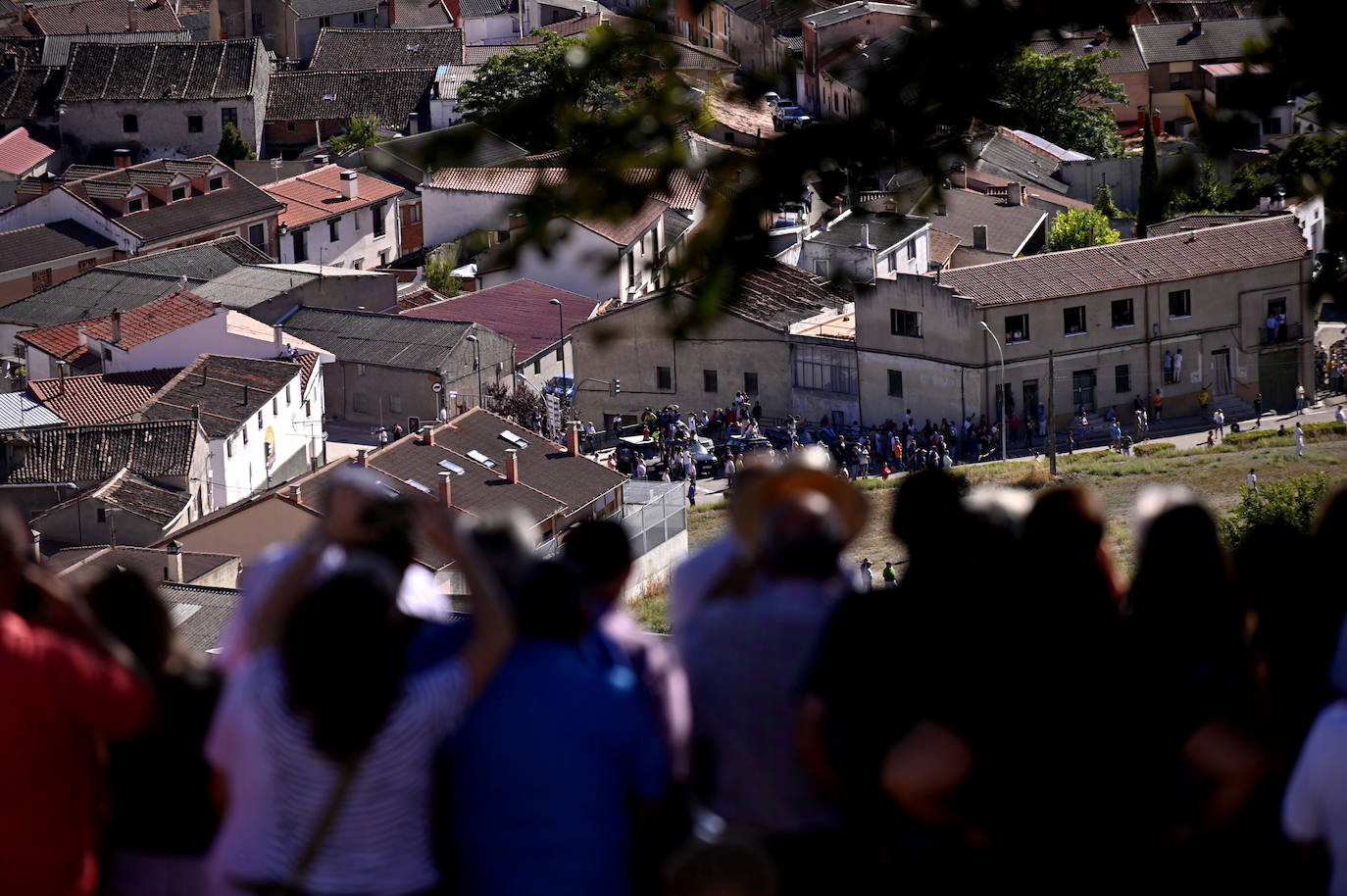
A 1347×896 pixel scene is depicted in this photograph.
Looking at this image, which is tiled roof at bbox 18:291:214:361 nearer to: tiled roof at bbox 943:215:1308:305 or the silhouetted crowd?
tiled roof at bbox 943:215:1308:305

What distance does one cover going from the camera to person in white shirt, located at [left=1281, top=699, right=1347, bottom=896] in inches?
156

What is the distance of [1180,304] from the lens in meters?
46.5

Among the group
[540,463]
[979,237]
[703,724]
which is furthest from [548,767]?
[979,237]

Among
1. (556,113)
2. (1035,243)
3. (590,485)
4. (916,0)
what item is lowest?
(590,485)

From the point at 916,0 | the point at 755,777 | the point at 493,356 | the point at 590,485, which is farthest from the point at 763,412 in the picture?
the point at 755,777

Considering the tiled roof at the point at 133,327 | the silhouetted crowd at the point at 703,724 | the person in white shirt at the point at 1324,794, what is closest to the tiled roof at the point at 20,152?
the tiled roof at the point at 133,327

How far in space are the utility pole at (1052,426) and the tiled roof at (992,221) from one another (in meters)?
10.8

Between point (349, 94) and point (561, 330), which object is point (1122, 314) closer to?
point (561, 330)

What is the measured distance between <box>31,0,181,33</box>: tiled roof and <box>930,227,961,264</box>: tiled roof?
48196mm

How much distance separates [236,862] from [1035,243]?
55.5 m

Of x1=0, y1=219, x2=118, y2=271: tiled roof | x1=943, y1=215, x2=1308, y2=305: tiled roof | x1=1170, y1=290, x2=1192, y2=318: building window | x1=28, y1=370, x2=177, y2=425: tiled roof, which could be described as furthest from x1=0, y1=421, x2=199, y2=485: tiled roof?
x1=1170, y1=290, x2=1192, y2=318: building window

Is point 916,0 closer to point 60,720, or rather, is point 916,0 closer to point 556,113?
point 556,113

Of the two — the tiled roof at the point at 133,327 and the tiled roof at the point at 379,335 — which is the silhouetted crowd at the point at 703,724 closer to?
→ the tiled roof at the point at 133,327

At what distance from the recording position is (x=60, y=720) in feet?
13.7
